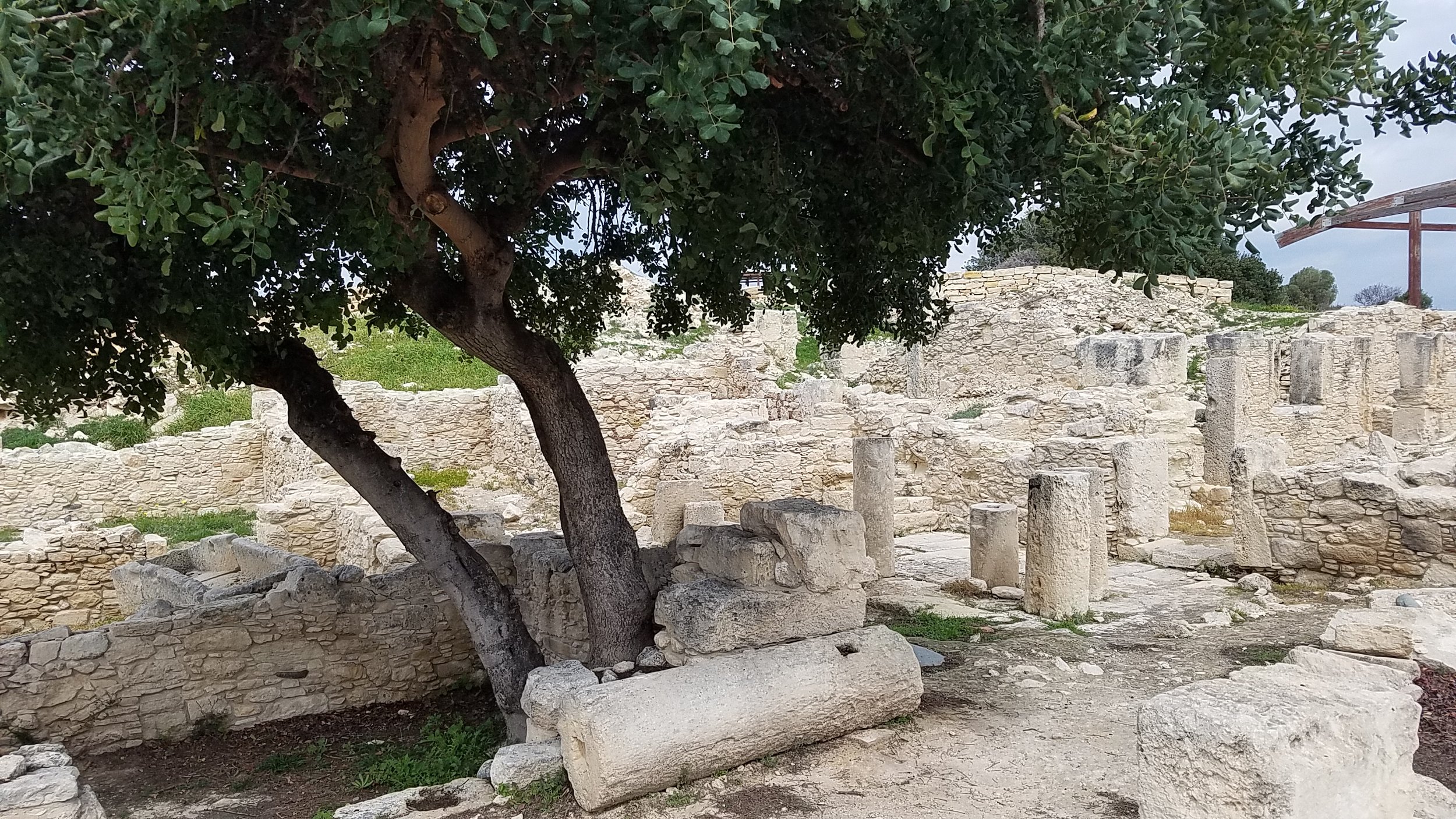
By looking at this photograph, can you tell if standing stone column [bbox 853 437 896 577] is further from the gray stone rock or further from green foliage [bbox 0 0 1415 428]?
green foliage [bbox 0 0 1415 428]

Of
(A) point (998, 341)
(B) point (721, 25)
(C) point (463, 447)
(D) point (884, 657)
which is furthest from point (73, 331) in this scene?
(A) point (998, 341)

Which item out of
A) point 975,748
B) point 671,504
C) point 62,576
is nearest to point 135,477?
point 62,576

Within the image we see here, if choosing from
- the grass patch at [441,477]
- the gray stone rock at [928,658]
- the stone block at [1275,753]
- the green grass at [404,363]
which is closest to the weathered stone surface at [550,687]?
the gray stone rock at [928,658]

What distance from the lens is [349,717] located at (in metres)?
7.82

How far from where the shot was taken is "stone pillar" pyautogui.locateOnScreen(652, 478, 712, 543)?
13.4 m

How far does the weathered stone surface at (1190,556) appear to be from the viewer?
10734mm

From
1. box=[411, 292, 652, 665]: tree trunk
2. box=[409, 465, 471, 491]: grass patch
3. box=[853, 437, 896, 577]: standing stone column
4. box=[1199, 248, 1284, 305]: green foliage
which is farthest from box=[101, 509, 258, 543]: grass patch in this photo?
box=[1199, 248, 1284, 305]: green foliage

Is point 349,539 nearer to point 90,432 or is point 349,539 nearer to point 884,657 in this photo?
point 884,657

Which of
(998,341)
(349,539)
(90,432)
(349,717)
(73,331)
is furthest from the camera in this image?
(998,341)

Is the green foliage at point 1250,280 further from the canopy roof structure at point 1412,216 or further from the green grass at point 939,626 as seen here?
the green grass at point 939,626

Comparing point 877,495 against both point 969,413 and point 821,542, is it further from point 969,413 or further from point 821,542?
point 969,413

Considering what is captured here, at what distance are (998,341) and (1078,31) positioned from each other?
2110 centimetres

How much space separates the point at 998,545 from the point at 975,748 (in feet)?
17.2

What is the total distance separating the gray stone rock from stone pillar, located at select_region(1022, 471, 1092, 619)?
1.91 m
